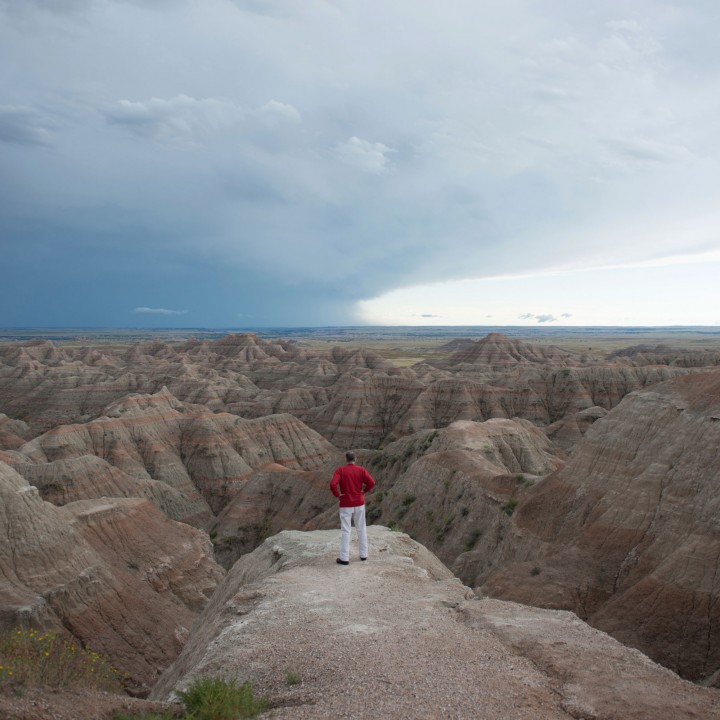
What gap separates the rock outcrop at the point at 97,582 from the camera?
22234 mm

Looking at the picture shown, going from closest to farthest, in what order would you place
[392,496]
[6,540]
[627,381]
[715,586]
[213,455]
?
[715,586] → [6,540] → [392,496] → [213,455] → [627,381]

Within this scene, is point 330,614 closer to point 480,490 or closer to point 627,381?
point 480,490

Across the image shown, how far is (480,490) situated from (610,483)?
1023cm

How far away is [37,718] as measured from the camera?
5793mm

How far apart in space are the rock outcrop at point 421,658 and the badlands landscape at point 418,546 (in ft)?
0.17

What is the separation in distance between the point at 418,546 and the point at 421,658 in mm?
8081

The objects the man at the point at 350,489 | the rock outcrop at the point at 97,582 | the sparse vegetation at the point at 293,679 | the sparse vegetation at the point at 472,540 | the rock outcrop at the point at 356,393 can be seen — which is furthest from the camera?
the rock outcrop at the point at 356,393

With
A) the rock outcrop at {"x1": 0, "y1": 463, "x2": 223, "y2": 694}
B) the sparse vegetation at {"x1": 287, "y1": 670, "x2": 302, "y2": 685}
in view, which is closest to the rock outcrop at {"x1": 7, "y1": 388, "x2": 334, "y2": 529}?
the rock outcrop at {"x1": 0, "y1": 463, "x2": 223, "y2": 694}

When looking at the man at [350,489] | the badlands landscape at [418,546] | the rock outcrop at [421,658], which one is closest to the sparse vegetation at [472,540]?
the badlands landscape at [418,546]

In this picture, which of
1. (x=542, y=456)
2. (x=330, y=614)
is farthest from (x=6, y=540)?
(x=542, y=456)

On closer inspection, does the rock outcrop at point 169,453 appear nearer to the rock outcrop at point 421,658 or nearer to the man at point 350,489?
the man at point 350,489

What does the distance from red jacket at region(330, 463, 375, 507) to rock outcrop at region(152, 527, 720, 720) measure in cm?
159

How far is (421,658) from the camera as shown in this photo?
774 centimetres

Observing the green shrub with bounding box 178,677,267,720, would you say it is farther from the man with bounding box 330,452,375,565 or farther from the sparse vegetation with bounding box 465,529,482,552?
the sparse vegetation with bounding box 465,529,482,552
